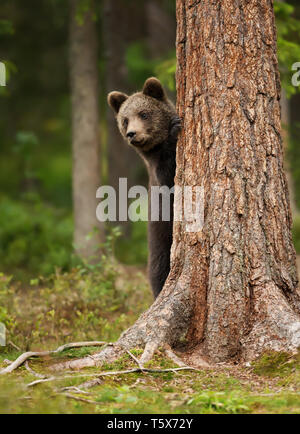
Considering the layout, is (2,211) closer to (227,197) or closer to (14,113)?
(14,113)

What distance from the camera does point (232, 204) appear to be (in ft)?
15.4

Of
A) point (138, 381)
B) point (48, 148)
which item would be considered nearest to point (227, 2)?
point (138, 381)

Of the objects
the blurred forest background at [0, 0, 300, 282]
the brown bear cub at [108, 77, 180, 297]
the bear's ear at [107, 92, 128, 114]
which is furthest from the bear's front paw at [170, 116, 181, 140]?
the blurred forest background at [0, 0, 300, 282]

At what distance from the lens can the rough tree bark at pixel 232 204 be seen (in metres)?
4.63

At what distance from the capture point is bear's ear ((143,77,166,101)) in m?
6.95

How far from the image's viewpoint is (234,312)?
182 inches

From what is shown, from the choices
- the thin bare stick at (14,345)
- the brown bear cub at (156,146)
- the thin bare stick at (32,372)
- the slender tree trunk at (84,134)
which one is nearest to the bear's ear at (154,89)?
the brown bear cub at (156,146)

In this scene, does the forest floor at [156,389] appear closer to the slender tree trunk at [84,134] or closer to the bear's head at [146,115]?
the bear's head at [146,115]

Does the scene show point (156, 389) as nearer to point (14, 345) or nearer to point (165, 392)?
point (165, 392)

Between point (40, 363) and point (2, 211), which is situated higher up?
point (2, 211)

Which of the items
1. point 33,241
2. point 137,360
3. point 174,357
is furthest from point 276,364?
point 33,241

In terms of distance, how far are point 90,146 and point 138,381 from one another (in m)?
7.46
